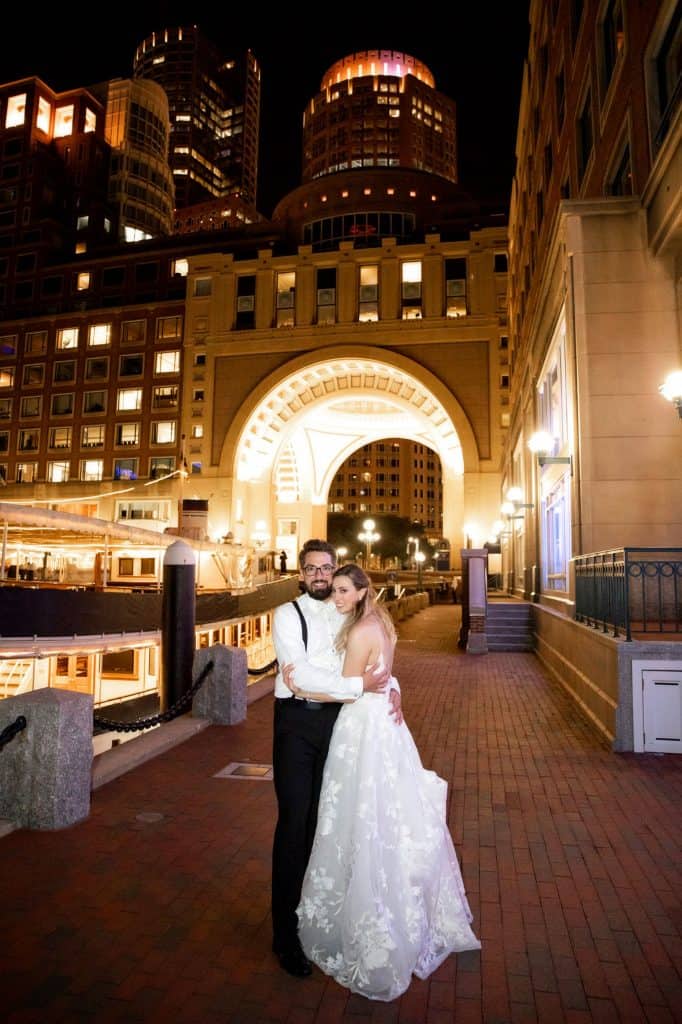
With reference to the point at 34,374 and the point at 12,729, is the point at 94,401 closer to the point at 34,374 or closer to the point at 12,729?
the point at 34,374

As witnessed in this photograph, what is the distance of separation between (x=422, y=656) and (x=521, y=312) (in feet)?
61.6

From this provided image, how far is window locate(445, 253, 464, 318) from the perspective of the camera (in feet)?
166

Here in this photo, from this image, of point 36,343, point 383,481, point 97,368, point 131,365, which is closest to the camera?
point 131,365

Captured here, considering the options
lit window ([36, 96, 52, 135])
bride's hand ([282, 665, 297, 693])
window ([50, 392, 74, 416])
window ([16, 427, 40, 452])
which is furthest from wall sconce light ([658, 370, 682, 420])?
lit window ([36, 96, 52, 135])

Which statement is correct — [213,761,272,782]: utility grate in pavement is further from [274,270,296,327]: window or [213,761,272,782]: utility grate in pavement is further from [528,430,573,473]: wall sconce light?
[274,270,296,327]: window

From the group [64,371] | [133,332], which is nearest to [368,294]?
[133,332]

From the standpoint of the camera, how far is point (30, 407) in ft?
189

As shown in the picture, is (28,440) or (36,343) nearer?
(28,440)

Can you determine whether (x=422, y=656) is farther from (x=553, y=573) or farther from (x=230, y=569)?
(x=230, y=569)

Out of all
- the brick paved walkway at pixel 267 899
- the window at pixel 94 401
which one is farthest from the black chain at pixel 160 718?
the window at pixel 94 401

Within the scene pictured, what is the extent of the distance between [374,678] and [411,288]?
51.2 m

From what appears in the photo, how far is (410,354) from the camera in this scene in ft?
164

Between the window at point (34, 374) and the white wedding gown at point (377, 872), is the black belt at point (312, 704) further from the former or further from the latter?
the window at point (34, 374)

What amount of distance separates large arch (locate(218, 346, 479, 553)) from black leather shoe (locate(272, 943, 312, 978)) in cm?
4477
